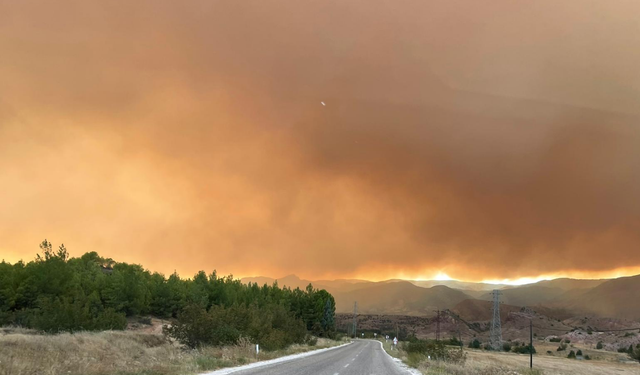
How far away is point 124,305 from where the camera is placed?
7588cm

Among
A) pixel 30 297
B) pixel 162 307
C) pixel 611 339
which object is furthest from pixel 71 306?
pixel 611 339

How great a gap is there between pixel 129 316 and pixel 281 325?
30829mm

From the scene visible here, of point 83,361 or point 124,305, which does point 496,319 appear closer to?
point 124,305

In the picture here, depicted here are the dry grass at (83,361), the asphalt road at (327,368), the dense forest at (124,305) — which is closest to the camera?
the dry grass at (83,361)

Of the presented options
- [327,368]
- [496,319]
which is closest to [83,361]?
[327,368]

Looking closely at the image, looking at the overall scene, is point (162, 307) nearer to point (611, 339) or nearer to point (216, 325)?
point (216, 325)

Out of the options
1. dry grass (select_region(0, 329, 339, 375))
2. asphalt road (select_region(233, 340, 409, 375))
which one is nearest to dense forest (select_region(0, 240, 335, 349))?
dry grass (select_region(0, 329, 339, 375))

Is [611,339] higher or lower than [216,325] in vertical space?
lower

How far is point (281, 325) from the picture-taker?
214 feet

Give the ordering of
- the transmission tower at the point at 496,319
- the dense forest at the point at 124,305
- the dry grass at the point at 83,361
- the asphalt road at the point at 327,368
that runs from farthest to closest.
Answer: the transmission tower at the point at 496,319 < the dense forest at the point at 124,305 < the asphalt road at the point at 327,368 < the dry grass at the point at 83,361

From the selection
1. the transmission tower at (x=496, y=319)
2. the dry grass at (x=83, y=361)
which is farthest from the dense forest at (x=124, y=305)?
the transmission tower at (x=496, y=319)

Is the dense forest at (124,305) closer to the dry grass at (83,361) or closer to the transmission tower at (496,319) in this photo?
the dry grass at (83,361)

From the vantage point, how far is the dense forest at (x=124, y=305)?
39.5 metres

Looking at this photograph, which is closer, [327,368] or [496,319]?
[327,368]
